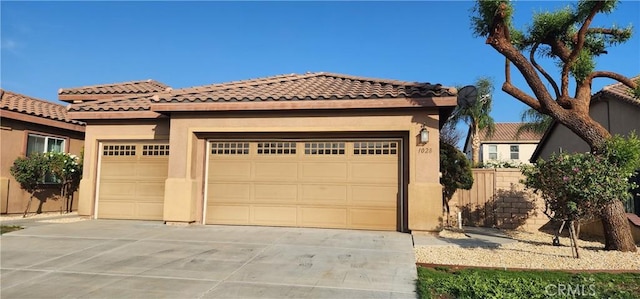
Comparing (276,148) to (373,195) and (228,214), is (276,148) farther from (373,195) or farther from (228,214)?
(373,195)

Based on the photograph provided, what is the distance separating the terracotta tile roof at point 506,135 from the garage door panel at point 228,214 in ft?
92.7

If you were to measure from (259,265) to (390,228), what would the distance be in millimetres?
4392

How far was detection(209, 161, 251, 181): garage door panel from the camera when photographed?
1077cm

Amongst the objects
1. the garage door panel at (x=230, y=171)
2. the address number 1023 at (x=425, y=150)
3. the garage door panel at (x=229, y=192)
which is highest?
the address number 1023 at (x=425, y=150)

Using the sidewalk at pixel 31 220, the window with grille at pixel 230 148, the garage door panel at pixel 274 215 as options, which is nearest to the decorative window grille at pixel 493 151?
the garage door panel at pixel 274 215

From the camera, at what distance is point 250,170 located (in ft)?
35.3

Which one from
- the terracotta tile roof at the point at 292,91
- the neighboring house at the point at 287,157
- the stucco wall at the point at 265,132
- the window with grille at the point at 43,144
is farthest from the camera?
the window with grille at the point at 43,144

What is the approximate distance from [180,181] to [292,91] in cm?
367

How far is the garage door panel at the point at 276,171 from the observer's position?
1053cm

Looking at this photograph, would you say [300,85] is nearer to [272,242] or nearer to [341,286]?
[272,242]

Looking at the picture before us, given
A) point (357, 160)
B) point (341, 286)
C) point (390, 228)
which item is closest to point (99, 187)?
point (357, 160)

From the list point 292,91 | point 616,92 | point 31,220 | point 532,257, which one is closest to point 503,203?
point 532,257

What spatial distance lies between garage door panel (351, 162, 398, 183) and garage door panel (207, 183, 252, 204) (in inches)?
109

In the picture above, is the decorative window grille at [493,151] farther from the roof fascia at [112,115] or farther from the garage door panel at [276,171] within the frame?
the roof fascia at [112,115]
